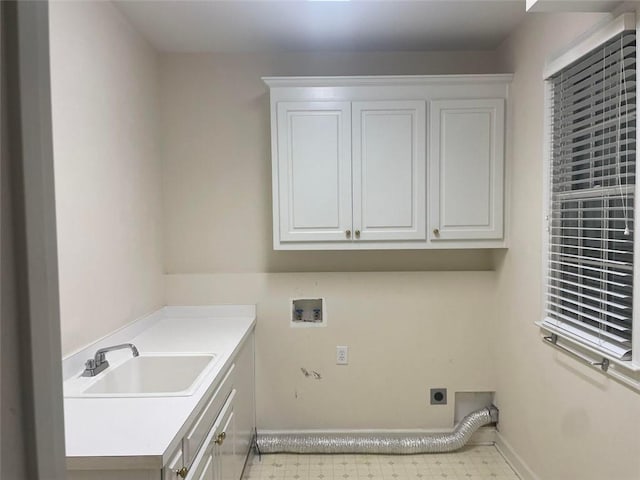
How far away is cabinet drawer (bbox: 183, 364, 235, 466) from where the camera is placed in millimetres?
1405

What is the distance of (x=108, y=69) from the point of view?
2.14 m

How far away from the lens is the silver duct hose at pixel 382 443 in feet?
9.16

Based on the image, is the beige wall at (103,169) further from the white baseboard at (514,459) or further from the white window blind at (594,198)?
the white baseboard at (514,459)

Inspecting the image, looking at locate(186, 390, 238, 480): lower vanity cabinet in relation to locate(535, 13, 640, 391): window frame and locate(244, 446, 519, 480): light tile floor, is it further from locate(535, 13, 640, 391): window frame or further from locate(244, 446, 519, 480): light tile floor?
locate(535, 13, 640, 391): window frame

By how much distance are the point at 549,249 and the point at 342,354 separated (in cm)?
143

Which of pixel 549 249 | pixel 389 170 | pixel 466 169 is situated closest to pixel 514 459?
pixel 549 249

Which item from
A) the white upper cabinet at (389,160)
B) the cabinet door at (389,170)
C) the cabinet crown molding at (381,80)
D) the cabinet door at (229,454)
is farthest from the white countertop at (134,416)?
the cabinet crown molding at (381,80)

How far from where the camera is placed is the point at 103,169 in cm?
208

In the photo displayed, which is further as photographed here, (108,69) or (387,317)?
(387,317)

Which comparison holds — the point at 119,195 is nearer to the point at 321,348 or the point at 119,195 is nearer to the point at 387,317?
the point at 321,348

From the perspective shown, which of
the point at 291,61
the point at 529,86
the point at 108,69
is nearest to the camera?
the point at 108,69

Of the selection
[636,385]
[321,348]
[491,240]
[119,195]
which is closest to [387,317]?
[321,348]

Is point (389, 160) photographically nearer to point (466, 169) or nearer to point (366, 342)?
point (466, 169)

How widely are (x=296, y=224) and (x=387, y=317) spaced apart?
89cm
